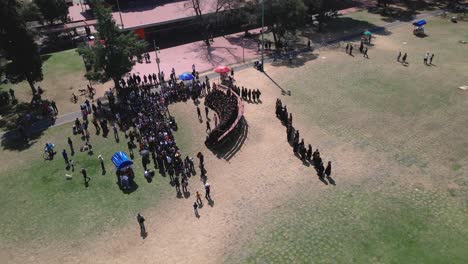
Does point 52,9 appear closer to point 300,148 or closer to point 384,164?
point 300,148

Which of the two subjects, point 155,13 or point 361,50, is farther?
point 155,13

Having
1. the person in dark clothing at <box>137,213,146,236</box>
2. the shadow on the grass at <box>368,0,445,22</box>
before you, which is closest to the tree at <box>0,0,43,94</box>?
the person in dark clothing at <box>137,213,146,236</box>

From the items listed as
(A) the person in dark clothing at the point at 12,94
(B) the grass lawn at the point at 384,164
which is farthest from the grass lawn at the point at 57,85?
(B) the grass lawn at the point at 384,164

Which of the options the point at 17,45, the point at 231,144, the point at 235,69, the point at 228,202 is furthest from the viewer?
the point at 235,69

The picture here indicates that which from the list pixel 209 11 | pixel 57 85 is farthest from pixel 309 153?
pixel 209 11

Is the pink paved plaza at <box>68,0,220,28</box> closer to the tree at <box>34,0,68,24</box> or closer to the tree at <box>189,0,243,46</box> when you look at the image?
the tree at <box>189,0,243,46</box>

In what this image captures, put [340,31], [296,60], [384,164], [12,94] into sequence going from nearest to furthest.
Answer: [384,164], [12,94], [296,60], [340,31]

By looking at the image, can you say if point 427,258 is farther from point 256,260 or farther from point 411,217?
point 256,260

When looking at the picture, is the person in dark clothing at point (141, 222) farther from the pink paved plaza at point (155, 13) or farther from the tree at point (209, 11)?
the pink paved plaza at point (155, 13)
